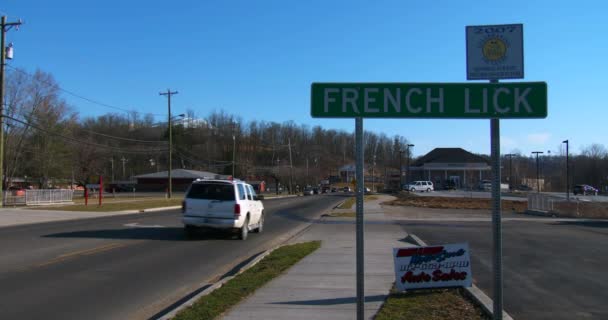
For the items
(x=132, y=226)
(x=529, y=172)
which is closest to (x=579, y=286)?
(x=132, y=226)

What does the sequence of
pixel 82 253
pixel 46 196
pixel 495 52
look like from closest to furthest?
pixel 495 52 < pixel 82 253 < pixel 46 196

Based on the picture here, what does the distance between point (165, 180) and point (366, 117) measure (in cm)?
10333

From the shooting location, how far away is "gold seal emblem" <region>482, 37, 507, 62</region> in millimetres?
5051

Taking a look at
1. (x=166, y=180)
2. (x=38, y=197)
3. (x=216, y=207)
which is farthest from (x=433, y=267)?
(x=166, y=180)

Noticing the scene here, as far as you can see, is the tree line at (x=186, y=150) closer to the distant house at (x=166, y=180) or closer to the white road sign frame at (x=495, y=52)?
the distant house at (x=166, y=180)

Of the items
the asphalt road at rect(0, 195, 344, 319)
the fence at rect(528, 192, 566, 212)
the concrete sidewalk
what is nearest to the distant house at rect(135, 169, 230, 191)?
the fence at rect(528, 192, 566, 212)

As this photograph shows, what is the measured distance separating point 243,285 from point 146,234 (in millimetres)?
10507

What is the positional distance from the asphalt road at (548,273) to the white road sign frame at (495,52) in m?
3.55

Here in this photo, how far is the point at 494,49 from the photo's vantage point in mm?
5078

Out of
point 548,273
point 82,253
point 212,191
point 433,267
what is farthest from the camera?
point 212,191

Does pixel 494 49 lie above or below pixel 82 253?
above

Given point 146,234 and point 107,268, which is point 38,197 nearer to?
point 146,234

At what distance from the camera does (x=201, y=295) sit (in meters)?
7.84

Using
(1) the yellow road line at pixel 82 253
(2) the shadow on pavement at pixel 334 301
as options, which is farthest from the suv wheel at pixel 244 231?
(2) the shadow on pavement at pixel 334 301
